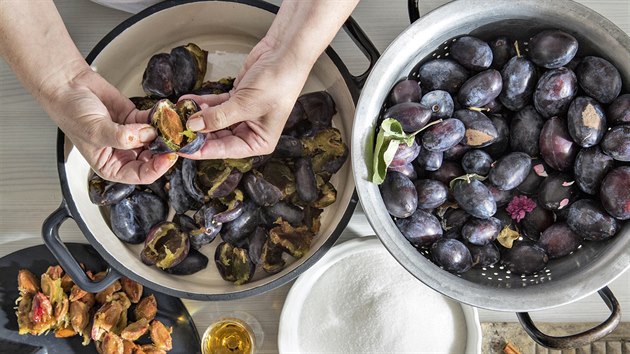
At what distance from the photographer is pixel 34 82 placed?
812 mm

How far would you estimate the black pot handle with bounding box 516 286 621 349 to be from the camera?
0.76m

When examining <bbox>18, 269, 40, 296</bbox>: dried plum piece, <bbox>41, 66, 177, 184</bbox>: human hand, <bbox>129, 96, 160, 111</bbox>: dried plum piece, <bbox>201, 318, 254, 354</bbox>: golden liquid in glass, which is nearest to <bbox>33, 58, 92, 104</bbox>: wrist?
<bbox>41, 66, 177, 184</bbox>: human hand

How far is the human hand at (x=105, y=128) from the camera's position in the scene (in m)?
0.74

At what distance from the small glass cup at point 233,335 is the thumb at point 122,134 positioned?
37 centimetres

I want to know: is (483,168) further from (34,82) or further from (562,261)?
(34,82)

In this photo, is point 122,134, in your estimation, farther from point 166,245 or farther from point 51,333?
point 51,333

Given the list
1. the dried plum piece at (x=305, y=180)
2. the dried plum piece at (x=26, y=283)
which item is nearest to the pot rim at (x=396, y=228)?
the dried plum piece at (x=305, y=180)

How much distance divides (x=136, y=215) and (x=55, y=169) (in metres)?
0.21

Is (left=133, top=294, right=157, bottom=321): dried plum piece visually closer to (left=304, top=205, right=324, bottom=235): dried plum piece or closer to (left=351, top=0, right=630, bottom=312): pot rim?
(left=304, top=205, right=324, bottom=235): dried plum piece

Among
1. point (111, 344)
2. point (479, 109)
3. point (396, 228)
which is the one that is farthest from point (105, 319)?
point (479, 109)

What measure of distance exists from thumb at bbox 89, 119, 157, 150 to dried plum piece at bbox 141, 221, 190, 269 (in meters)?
0.18

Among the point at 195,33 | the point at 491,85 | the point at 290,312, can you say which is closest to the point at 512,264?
the point at 491,85

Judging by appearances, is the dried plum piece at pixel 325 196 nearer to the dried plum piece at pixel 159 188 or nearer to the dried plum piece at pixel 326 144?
the dried plum piece at pixel 326 144

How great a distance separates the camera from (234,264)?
2.97 ft
